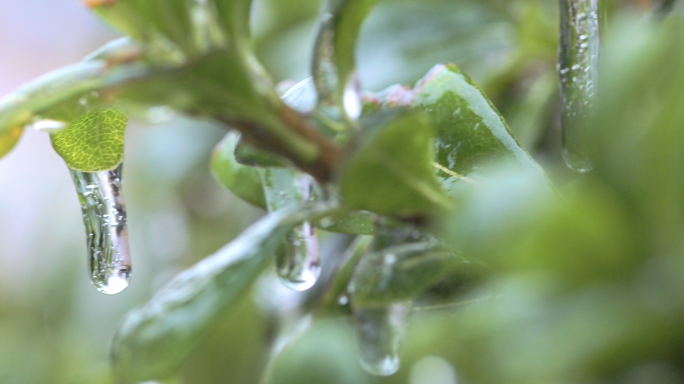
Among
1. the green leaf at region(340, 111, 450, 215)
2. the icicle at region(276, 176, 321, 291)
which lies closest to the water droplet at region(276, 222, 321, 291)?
the icicle at region(276, 176, 321, 291)

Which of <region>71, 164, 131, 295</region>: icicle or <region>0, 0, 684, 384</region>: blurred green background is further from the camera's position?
<region>71, 164, 131, 295</region>: icicle

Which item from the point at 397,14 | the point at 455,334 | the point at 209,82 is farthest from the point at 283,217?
the point at 397,14

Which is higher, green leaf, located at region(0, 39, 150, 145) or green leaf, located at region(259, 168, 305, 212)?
green leaf, located at region(0, 39, 150, 145)

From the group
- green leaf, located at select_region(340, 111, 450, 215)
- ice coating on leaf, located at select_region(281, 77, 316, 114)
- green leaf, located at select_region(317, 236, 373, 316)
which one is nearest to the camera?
green leaf, located at select_region(340, 111, 450, 215)

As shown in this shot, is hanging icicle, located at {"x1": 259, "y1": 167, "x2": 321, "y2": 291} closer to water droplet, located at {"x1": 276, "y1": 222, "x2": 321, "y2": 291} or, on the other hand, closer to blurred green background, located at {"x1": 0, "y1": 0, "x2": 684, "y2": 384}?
water droplet, located at {"x1": 276, "y1": 222, "x2": 321, "y2": 291}

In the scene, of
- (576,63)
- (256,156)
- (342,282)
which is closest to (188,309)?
(256,156)

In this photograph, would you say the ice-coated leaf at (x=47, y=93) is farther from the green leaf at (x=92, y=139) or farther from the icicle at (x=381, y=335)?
the icicle at (x=381, y=335)

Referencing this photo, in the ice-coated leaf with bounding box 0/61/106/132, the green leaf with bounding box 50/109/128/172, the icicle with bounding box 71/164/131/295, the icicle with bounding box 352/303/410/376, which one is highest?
the ice-coated leaf with bounding box 0/61/106/132
